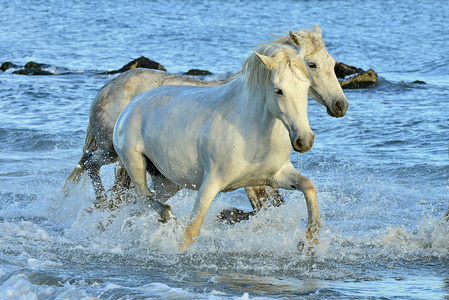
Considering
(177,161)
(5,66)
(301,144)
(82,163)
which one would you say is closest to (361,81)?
(82,163)

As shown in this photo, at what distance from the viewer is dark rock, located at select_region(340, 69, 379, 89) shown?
16156 millimetres

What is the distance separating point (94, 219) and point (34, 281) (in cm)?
175

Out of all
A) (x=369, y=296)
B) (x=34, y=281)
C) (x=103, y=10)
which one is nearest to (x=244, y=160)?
(x=369, y=296)

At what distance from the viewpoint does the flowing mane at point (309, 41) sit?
180 inches

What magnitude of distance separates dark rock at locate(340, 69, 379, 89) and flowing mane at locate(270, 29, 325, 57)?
37.7 ft

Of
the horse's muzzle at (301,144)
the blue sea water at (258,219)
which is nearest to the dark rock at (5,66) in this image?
the blue sea water at (258,219)

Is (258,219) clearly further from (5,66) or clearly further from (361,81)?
(5,66)

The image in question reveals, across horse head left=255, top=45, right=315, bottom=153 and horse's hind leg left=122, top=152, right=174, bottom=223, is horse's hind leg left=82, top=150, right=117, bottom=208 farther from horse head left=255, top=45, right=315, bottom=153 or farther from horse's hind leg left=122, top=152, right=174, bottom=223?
horse head left=255, top=45, right=315, bottom=153

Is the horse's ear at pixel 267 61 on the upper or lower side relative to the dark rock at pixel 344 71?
upper

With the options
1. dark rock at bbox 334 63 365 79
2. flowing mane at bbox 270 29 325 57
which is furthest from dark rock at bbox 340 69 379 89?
flowing mane at bbox 270 29 325 57

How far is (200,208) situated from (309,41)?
4.41ft

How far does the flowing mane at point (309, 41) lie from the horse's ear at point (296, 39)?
0.07 feet

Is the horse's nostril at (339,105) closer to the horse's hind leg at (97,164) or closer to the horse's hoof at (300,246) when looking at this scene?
the horse's hoof at (300,246)

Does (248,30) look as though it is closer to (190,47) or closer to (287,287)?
(190,47)
